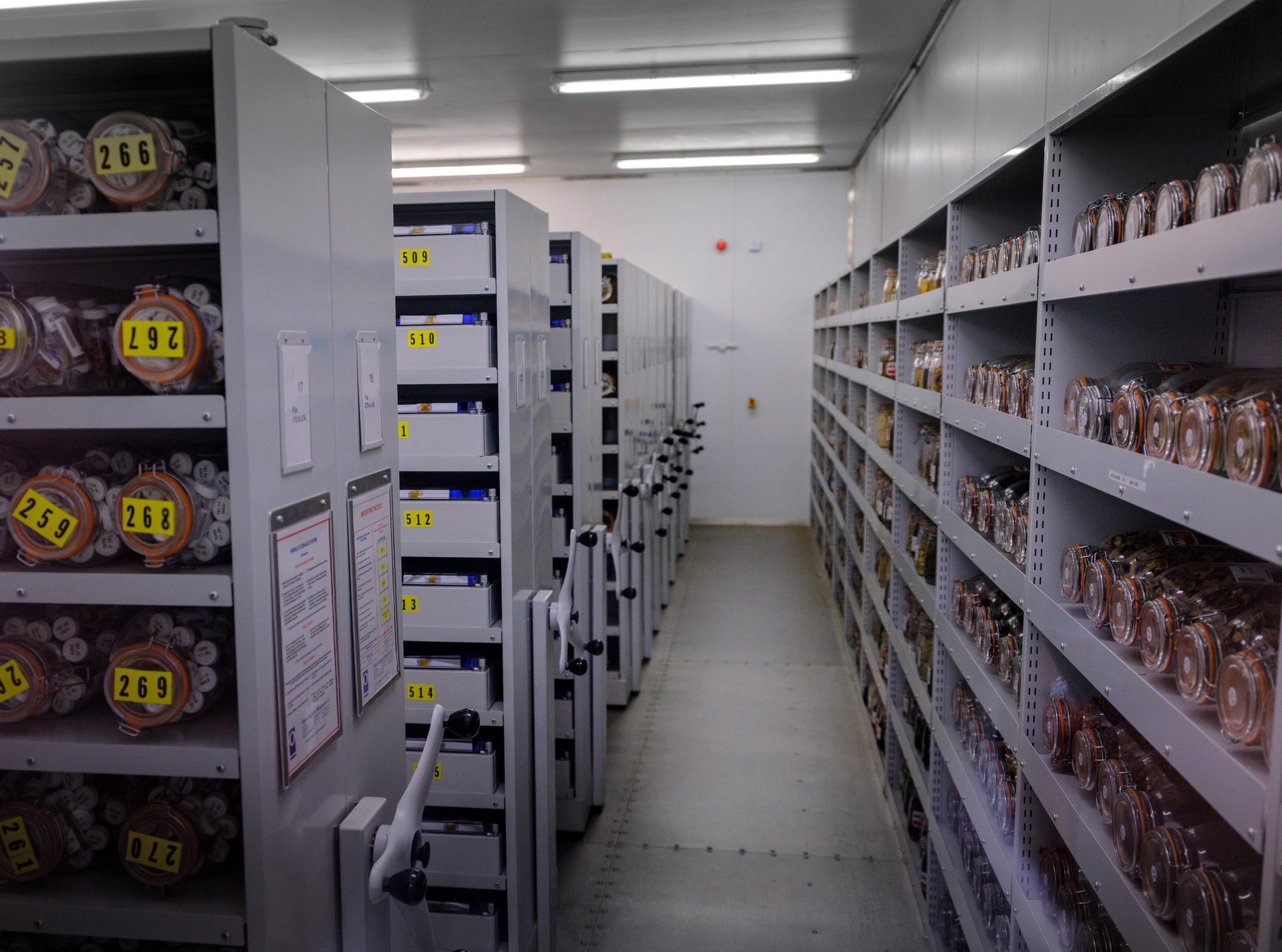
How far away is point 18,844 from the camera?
5.10 feet

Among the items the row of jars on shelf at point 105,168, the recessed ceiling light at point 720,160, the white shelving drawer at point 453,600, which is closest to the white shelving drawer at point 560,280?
the white shelving drawer at point 453,600

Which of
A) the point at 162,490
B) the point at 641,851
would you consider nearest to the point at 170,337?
the point at 162,490


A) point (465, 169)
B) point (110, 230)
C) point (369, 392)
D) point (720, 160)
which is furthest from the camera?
point (465, 169)

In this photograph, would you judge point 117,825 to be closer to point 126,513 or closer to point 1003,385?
point 126,513

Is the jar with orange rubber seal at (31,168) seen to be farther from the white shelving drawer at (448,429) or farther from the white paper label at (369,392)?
the white shelving drawer at (448,429)

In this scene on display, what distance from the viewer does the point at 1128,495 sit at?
4.85 feet

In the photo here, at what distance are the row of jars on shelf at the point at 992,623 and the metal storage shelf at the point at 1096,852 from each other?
26 cm

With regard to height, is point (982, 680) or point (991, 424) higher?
point (991, 424)

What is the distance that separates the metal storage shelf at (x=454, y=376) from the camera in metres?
2.70

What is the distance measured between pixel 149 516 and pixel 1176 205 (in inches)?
64.0

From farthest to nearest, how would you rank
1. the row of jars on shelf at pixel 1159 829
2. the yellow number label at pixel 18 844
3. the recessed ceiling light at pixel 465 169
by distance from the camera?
1. the recessed ceiling light at pixel 465 169
2. the yellow number label at pixel 18 844
3. the row of jars on shelf at pixel 1159 829

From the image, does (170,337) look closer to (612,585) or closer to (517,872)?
(517,872)

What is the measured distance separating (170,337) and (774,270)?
9025 millimetres

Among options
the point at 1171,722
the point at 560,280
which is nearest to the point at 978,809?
the point at 1171,722
